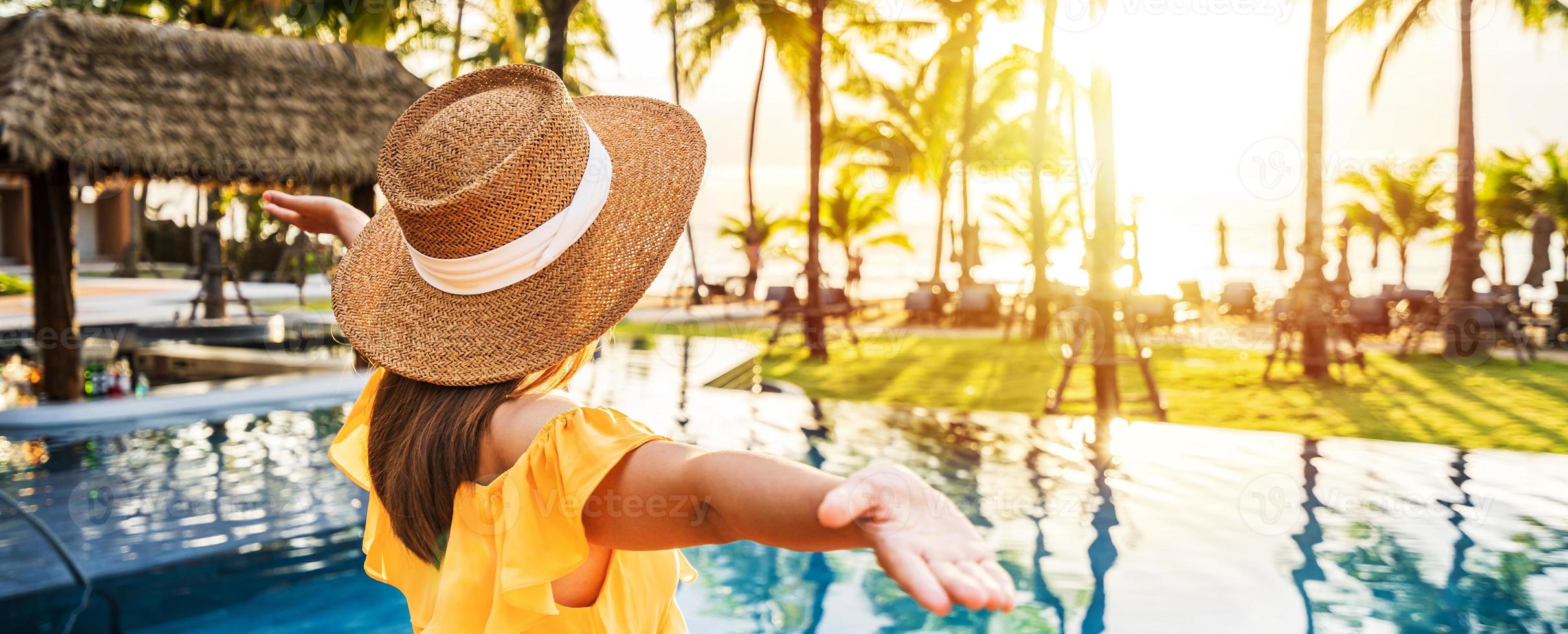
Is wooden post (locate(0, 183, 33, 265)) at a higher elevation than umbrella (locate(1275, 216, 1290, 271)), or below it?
higher

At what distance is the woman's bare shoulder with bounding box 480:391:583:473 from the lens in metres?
1.30

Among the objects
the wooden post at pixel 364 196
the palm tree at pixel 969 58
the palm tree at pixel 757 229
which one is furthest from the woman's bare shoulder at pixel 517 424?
the palm tree at pixel 757 229

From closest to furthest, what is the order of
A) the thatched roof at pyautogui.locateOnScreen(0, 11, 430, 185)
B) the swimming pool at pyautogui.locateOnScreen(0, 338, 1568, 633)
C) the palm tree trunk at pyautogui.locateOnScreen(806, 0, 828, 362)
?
the swimming pool at pyautogui.locateOnScreen(0, 338, 1568, 633), the thatched roof at pyautogui.locateOnScreen(0, 11, 430, 185), the palm tree trunk at pyautogui.locateOnScreen(806, 0, 828, 362)

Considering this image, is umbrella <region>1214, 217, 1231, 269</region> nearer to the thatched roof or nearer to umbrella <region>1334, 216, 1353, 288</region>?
umbrella <region>1334, 216, 1353, 288</region>

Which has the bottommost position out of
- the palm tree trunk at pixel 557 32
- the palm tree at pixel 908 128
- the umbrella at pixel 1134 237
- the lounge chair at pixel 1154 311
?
the lounge chair at pixel 1154 311

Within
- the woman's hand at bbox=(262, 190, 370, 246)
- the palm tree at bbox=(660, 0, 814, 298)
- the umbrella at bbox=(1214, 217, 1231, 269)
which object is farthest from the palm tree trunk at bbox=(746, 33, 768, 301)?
the woman's hand at bbox=(262, 190, 370, 246)

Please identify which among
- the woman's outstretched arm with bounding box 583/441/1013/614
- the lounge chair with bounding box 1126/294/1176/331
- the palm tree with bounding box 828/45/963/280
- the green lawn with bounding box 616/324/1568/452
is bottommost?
the green lawn with bounding box 616/324/1568/452

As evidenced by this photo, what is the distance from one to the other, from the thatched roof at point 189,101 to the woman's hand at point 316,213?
7.91 meters

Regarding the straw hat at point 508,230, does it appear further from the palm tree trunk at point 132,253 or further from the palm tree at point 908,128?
the palm tree trunk at point 132,253

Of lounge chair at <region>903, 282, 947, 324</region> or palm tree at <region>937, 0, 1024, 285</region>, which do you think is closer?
lounge chair at <region>903, 282, 947, 324</region>

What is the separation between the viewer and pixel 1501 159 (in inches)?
771

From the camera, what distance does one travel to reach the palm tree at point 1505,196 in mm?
19141

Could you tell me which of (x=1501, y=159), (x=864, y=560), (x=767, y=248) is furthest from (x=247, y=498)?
(x=1501, y=159)

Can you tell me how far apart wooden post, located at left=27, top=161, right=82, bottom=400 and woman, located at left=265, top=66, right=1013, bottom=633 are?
9227 mm
